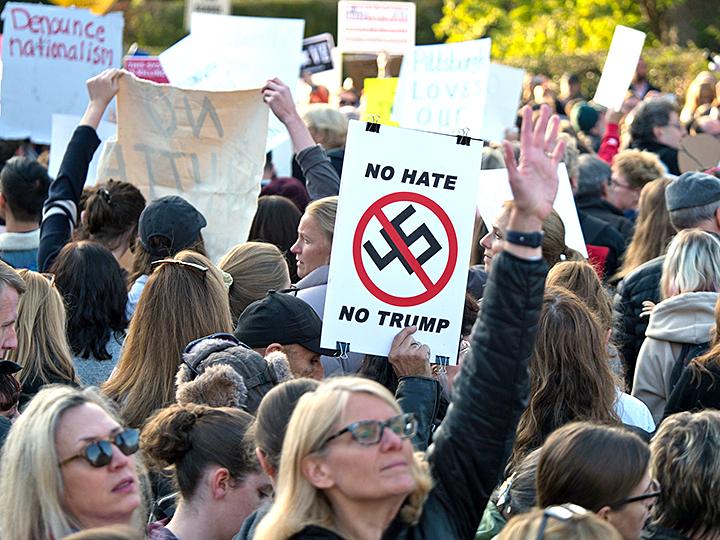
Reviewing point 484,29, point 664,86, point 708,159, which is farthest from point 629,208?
point 484,29

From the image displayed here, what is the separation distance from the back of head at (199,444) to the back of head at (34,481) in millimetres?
521

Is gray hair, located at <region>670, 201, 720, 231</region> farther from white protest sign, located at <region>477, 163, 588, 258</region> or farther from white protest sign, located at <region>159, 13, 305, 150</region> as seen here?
white protest sign, located at <region>159, 13, 305, 150</region>

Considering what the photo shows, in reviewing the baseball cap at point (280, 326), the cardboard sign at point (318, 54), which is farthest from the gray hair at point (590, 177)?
the baseball cap at point (280, 326)

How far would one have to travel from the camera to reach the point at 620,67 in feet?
37.0

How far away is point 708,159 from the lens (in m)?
9.80

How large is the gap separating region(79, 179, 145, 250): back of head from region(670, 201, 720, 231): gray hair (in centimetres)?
265

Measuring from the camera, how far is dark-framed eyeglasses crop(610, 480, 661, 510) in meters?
3.37

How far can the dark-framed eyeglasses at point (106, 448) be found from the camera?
10.4 feet

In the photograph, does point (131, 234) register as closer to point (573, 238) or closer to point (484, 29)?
point (573, 238)

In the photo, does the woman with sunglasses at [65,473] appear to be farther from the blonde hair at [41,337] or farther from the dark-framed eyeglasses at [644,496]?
the blonde hair at [41,337]

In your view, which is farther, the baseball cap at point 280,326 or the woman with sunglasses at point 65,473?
the baseball cap at point 280,326

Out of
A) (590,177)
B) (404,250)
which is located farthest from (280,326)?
(590,177)

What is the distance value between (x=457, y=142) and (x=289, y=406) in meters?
1.39

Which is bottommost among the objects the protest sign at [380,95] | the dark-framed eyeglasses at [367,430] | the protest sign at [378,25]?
the dark-framed eyeglasses at [367,430]
